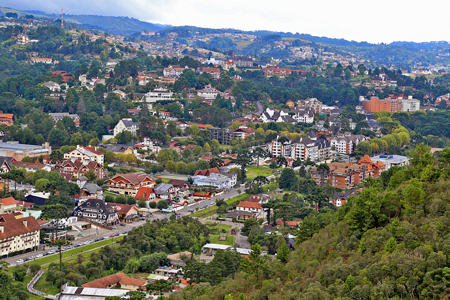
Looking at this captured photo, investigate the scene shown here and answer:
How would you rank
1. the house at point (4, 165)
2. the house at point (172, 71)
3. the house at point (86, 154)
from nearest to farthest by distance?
the house at point (4, 165) → the house at point (86, 154) → the house at point (172, 71)

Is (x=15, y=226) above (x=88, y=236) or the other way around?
above

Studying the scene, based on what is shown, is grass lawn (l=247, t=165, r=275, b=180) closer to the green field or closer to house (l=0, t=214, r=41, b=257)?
the green field

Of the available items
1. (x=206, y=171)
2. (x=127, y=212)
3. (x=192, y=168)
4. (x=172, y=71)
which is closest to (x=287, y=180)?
(x=206, y=171)

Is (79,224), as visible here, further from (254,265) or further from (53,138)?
(53,138)

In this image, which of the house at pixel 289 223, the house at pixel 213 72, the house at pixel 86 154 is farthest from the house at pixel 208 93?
the house at pixel 289 223

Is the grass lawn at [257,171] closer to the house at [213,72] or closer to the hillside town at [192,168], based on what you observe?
the hillside town at [192,168]

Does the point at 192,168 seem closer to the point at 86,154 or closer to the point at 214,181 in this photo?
the point at 214,181
